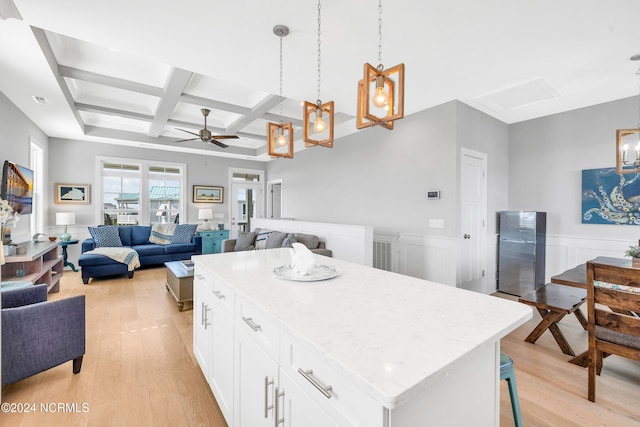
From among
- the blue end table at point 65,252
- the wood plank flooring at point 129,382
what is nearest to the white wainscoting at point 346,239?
the wood plank flooring at point 129,382

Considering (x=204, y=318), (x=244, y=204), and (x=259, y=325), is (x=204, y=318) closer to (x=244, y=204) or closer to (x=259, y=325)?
(x=259, y=325)

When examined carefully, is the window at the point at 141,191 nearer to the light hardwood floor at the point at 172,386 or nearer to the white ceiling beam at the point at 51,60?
the white ceiling beam at the point at 51,60

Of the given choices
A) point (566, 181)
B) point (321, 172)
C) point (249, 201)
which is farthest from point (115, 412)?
point (249, 201)

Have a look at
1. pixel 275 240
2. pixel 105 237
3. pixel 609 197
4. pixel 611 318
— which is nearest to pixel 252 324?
pixel 611 318

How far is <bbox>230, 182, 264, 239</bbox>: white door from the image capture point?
25.5 ft

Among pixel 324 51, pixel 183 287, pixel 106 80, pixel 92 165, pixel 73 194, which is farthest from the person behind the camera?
pixel 92 165

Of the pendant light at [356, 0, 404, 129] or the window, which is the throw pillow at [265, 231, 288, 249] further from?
the window

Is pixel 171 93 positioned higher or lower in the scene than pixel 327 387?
higher

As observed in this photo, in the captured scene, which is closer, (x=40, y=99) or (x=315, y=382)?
(x=315, y=382)

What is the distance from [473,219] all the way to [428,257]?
83 cm

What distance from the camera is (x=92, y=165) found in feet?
19.9

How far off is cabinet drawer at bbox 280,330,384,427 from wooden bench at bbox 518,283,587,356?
7.90 feet

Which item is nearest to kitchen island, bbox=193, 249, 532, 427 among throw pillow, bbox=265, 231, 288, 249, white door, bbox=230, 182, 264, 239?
throw pillow, bbox=265, 231, 288, 249

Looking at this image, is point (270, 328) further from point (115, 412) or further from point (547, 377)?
point (547, 377)
